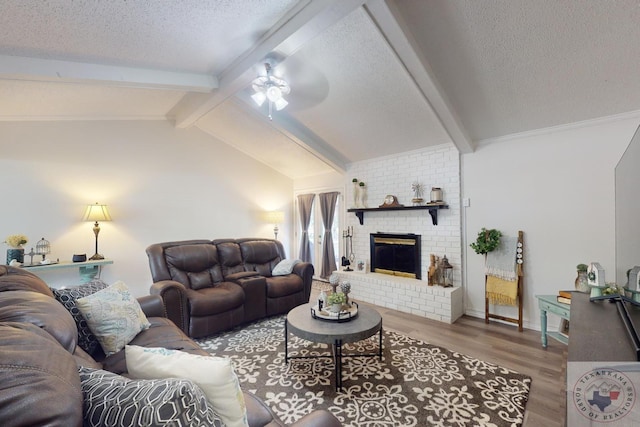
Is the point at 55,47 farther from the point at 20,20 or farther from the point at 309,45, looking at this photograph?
the point at 309,45

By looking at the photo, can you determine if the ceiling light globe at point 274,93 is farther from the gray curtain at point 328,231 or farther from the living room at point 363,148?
the gray curtain at point 328,231

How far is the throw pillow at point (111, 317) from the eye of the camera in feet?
5.78

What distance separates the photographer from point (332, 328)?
2232mm

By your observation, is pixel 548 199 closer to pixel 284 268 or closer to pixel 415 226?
pixel 415 226

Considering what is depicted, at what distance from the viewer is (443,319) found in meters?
3.48

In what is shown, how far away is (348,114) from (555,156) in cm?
237

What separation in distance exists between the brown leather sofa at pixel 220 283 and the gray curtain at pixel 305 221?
5.43 ft

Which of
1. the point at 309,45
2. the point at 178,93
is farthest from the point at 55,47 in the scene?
the point at 309,45

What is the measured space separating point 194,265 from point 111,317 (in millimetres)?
1709

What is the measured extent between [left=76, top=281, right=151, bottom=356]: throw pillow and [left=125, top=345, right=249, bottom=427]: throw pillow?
3.37ft

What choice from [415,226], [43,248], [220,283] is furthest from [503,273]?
[43,248]

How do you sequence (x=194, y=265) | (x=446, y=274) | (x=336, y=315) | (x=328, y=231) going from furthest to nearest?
(x=328, y=231) < (x=446, y=274) < (x=194, y=265) < (x=336, y=315)

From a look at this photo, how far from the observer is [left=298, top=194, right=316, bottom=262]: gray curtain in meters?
5.85

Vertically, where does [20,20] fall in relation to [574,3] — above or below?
below
